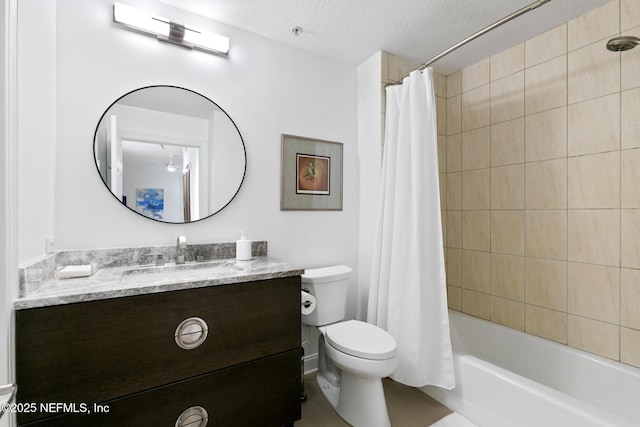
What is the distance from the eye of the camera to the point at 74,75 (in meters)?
1.44

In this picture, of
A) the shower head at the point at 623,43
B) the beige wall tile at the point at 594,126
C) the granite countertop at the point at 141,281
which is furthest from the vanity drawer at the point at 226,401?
the shower head at the point at 623,43

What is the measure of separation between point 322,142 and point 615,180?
5.86ft

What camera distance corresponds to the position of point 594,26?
172cm

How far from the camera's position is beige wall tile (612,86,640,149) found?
157cm

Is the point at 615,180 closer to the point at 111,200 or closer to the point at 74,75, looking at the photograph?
the point at 111,200

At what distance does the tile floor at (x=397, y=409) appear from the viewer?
5.30ft

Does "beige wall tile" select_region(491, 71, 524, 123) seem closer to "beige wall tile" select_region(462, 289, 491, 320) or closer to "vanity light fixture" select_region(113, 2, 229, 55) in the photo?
"beige wall tile" select_region(462, 289, 491, 320)

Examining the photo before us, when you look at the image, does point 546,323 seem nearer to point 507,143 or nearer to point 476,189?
point 476,189

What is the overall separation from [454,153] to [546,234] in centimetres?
94

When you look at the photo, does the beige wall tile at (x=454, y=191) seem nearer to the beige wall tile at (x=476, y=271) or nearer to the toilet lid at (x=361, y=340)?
the beige wall tile at (x=476, y=271)

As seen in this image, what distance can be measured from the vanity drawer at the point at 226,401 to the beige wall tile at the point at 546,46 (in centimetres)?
244

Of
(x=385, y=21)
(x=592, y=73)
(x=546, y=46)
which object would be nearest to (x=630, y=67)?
(x=592, y=73)

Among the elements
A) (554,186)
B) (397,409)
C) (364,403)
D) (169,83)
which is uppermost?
(169,83)

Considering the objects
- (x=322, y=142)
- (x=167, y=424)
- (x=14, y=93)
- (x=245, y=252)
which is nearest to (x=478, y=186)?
(x=322, y=142)
